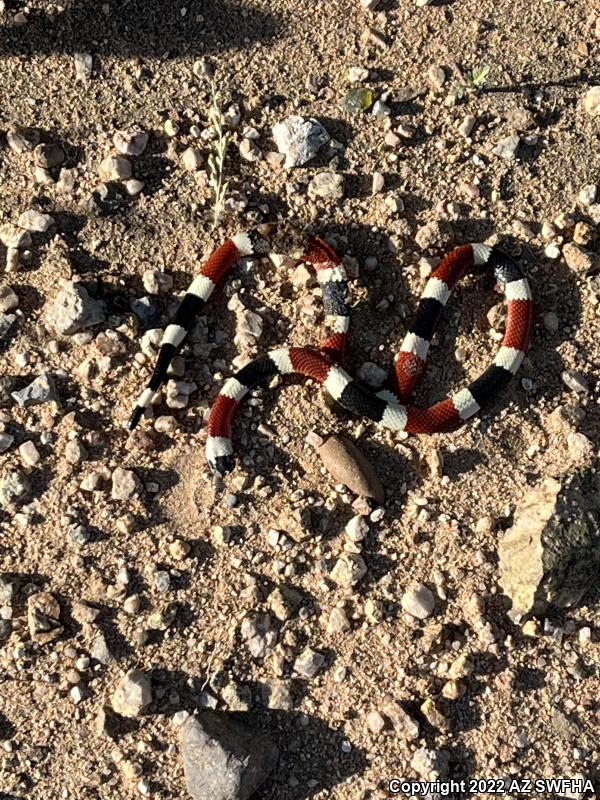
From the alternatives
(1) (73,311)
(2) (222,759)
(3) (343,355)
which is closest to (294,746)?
(2) (222,759)

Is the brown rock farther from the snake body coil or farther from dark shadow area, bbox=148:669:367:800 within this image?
dark shadow area, bbox=148:669:367:800

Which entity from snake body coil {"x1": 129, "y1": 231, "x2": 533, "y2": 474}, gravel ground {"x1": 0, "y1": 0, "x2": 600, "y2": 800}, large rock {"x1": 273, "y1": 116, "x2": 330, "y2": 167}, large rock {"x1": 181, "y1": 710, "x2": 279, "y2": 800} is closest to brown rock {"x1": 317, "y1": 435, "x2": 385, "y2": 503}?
gravel ground {"x1": 0, "y1": 0, "x2": 600, "y2": 800}

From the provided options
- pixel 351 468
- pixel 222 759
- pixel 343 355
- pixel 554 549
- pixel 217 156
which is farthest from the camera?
pixel 217 156

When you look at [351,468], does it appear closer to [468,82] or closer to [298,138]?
[298,138]

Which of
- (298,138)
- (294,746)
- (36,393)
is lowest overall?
(294,746)

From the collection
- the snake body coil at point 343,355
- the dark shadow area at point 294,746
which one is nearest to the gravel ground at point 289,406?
the dark shadow area at point 294,746

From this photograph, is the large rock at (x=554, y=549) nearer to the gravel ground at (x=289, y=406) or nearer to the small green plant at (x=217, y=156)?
the gravel ground at (x=289, y=406)
